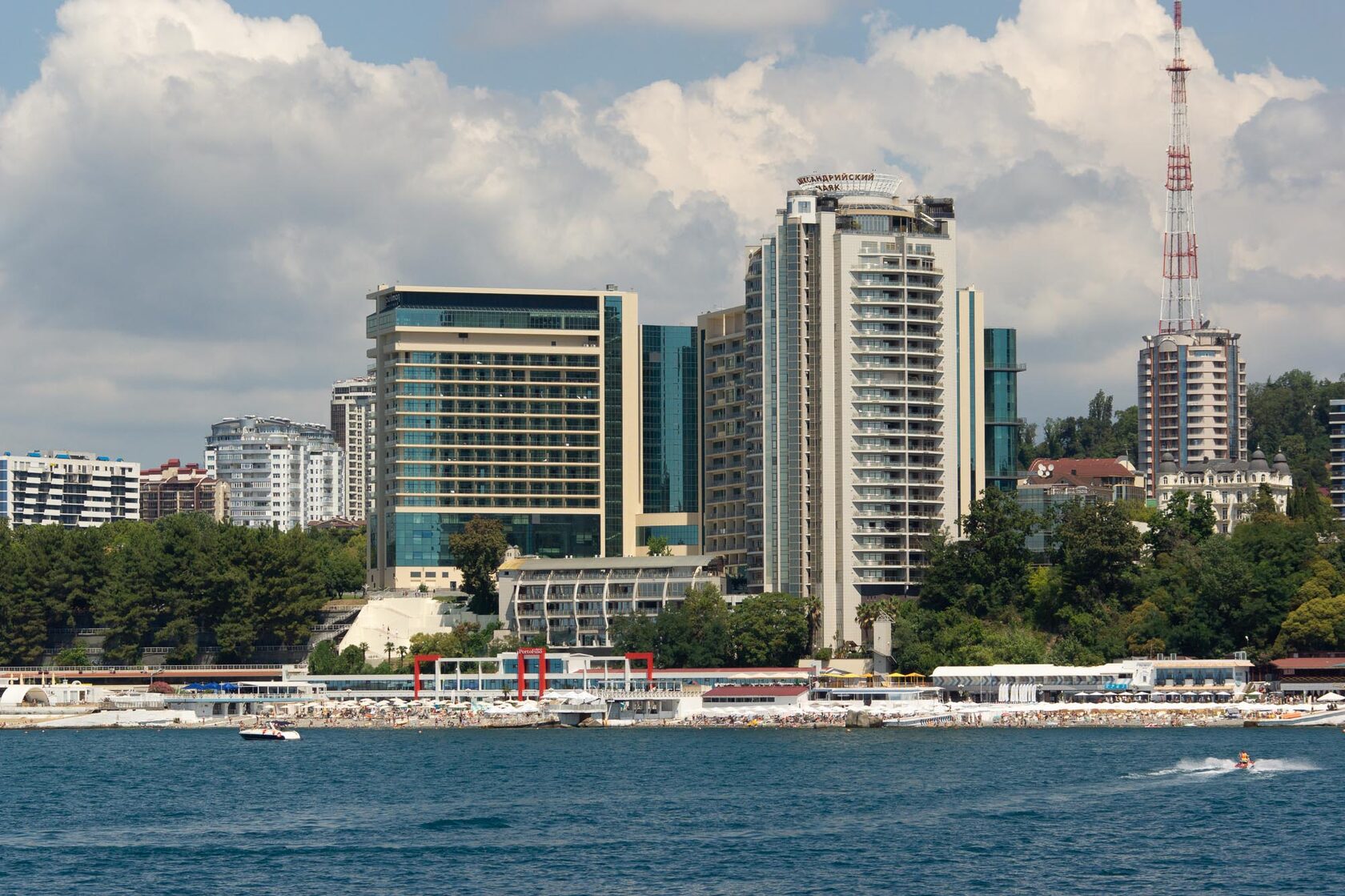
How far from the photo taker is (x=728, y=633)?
190 meters

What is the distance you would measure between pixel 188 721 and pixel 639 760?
220 feet

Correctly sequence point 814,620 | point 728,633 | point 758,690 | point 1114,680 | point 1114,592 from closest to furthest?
point 1114,680 → point 758,690 → point 1114,592 → point 728,633 → point 814,620

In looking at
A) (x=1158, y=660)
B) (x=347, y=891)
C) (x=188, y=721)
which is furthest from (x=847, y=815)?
(x=188, y=721)

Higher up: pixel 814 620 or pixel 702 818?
pixel 814 620

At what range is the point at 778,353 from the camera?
643 ft

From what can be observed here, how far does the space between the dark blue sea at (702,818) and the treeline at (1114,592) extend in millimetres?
20008

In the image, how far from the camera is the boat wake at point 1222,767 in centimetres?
12050

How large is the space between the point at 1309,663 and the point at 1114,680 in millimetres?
14991

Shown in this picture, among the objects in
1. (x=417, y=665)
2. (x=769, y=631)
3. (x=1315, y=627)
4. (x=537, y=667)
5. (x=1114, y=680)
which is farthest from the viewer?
(x=537, y=667)

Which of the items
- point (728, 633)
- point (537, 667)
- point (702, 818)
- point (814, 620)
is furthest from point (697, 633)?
point (702, 818)

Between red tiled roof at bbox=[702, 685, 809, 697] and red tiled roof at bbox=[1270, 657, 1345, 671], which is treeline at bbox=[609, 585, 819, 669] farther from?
red tiled roof at bbox=[1270, 657, 1345, 671]

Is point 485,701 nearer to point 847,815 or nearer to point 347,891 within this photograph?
point 847,815

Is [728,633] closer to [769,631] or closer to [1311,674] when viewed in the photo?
[769,631]

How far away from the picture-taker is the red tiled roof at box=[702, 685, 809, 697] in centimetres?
17662
